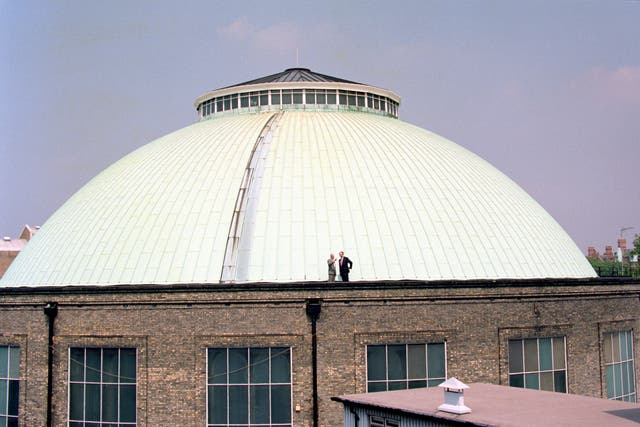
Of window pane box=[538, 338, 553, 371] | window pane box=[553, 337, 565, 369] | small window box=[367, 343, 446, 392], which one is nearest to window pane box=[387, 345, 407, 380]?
small window box=[367, 343, 446, 392]

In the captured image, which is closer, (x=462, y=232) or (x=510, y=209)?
(x=462, y=232)

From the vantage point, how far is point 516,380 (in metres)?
28.8

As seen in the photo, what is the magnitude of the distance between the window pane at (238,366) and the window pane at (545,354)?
10.6m

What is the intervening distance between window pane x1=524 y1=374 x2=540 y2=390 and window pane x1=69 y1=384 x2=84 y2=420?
15449 millimetres

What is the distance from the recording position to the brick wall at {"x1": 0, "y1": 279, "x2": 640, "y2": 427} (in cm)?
2688

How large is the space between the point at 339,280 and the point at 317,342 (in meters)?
2.55

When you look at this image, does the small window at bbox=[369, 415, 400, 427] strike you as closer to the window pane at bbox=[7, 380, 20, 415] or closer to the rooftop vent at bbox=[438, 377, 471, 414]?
the rooftop vent at bbox=[438, 377, 471, 414]

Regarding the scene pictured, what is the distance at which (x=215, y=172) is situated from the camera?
3306cm

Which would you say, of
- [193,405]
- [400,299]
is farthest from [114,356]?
[400,299]

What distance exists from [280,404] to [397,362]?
13.6ft

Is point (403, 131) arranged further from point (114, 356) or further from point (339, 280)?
point (114, 356)

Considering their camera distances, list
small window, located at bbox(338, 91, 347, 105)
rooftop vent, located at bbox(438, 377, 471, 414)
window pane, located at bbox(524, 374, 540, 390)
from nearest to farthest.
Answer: rooftop vent, located at bbox(438, 377, 471, 414) < window pane, located at bbox(524, 374, 540, 390) < small window, located at bbox(338, 91, 347, 105)

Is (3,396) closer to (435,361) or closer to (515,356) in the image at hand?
(435,361)

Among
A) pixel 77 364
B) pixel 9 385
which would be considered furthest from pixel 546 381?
pixel 9 385
